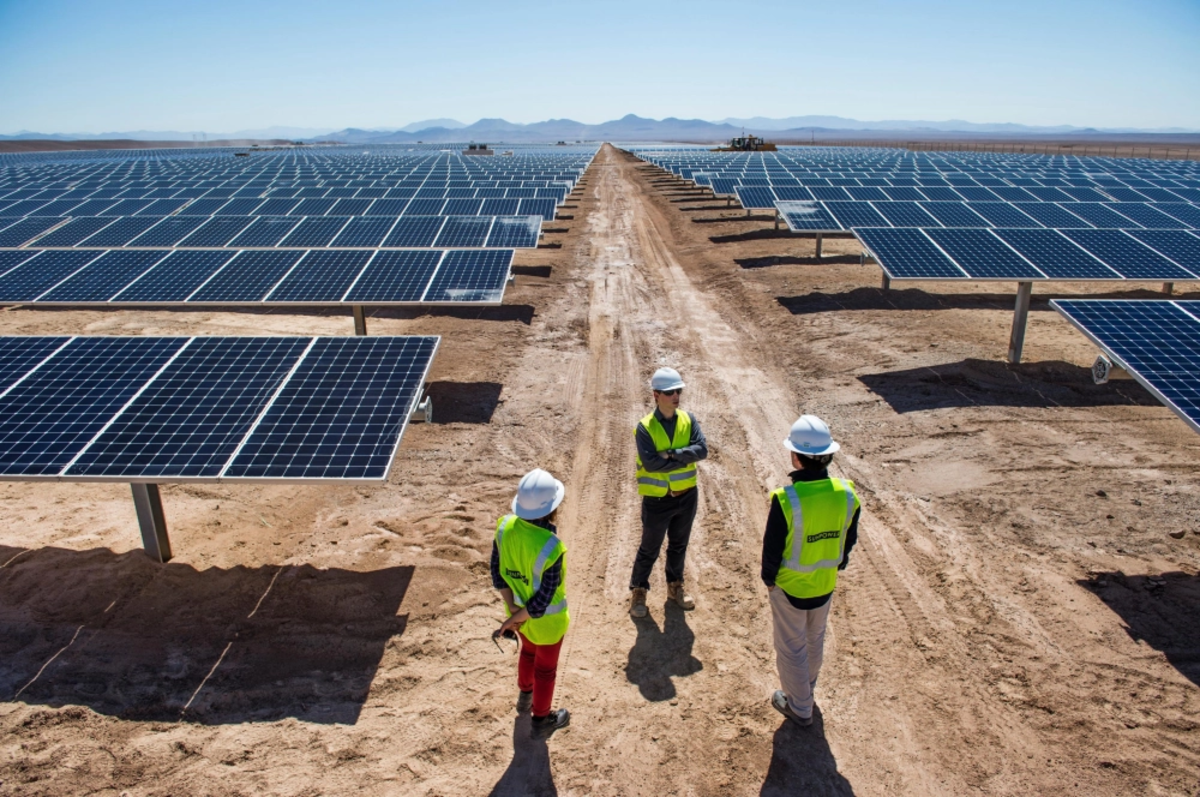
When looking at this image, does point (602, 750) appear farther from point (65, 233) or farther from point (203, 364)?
point (65, 233)

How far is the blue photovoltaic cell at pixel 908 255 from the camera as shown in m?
13.8

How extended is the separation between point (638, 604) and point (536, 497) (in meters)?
2.35

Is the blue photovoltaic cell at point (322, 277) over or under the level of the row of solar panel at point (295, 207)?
under

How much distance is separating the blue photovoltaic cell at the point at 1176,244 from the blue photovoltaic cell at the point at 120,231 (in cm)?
2276

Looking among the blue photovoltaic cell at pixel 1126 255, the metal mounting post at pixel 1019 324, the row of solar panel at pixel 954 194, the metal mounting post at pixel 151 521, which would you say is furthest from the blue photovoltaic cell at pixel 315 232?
→ the blue photovoltaic cell at pixel 1126 255

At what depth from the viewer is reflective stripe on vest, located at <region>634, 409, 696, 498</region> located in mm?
5863

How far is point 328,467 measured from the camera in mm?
6148

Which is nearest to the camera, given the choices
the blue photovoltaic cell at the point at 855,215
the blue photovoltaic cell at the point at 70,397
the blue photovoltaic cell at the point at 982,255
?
the blue photovoltaic cell at the point at 70,397

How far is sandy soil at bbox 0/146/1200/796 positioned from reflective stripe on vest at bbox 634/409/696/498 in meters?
1.21

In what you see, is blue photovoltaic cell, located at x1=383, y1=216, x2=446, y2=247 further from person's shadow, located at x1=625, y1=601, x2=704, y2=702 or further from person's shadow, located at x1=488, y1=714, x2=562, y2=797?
person's shadow, located at x1=488, y1=714, x2=562, y2=797

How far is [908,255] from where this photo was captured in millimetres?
14648

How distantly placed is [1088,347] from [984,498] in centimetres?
724

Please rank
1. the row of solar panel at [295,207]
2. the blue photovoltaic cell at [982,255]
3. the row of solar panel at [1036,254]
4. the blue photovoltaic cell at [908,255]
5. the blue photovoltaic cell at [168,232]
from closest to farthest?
the blue photovoltaic cell at [982,255] → the row of solar panel at [1036,254] → the blue photovoltaic cell at [908,255] → the blue photovoltaic cell at [168,232] → the row of solar panel at [295,207]

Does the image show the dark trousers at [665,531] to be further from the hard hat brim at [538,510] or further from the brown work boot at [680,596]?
the hard hat brim at [538,510]
